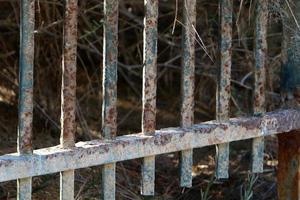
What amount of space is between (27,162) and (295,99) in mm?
1271

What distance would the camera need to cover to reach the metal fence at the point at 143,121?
2.70 meters

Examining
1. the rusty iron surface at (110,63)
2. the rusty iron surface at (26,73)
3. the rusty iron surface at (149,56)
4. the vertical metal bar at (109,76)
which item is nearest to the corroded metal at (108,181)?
the vertical metal bar at (109,76)

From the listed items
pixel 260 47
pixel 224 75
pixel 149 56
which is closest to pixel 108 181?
pixel 149 56

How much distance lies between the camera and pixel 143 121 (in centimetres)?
302

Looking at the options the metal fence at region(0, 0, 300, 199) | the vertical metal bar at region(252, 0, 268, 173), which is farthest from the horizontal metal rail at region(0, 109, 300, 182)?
the vertical metal bar at region(252, 0, 268, 173)

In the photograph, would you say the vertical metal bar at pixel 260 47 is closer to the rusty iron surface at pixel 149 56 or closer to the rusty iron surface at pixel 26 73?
the rusty iron surface at pixel 149 56

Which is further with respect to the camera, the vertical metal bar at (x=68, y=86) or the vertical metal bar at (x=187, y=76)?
the vertical metal bar at (x=187, y=76)

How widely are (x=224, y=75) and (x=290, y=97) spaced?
1.35 feet

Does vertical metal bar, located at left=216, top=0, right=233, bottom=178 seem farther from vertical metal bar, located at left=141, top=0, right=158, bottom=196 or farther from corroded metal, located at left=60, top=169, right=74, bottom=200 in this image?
corroded metal, located at left=60, top=169, right=74, bottom=200

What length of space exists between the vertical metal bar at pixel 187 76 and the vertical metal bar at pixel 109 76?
1.00ft

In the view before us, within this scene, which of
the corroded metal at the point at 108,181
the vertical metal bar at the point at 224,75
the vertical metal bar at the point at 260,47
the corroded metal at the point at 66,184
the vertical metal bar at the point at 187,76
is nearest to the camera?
the corroded metal at the point at 66,184

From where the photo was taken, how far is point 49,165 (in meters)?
2.75

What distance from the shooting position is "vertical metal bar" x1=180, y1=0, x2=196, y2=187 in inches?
Answer: 120

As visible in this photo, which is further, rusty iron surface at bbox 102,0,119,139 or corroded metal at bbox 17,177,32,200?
rusty iron surface at bbox 102,0,119,139
